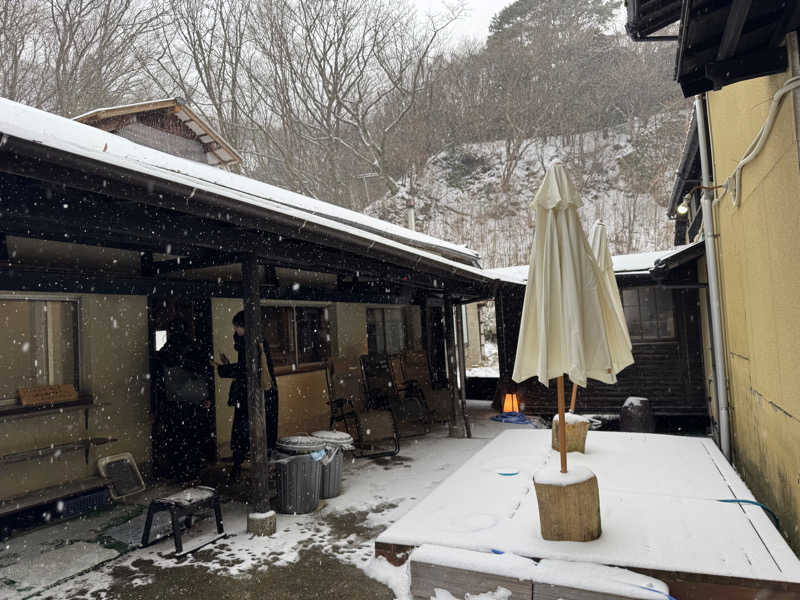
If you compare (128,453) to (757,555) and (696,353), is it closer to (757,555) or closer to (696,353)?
(757,555)

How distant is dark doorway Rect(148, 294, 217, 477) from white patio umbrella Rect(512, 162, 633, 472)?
4.18 meters

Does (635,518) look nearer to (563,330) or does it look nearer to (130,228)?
(563,330)

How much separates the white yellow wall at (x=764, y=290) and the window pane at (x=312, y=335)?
5.65 metres

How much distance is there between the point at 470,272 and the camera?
7234mm

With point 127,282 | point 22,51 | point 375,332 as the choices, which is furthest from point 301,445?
point 22,51

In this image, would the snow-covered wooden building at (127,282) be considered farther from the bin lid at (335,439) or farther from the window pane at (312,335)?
the bin lid at (335,439)

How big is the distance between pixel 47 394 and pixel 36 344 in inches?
20.0

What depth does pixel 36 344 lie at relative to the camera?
514cm

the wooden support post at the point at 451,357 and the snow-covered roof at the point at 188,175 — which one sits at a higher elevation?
the snow-covered roof at the point at 188,175

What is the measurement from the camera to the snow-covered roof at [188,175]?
2594 millimetres

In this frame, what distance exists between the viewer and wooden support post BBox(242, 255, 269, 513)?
14.6 ft

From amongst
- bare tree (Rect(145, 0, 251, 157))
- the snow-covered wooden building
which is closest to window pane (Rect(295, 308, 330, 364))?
the snow-covered wooden building

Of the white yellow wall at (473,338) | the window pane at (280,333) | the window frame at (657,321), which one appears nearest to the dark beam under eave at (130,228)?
the window pane at (280,333)

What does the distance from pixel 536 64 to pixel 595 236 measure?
21.3 meters
